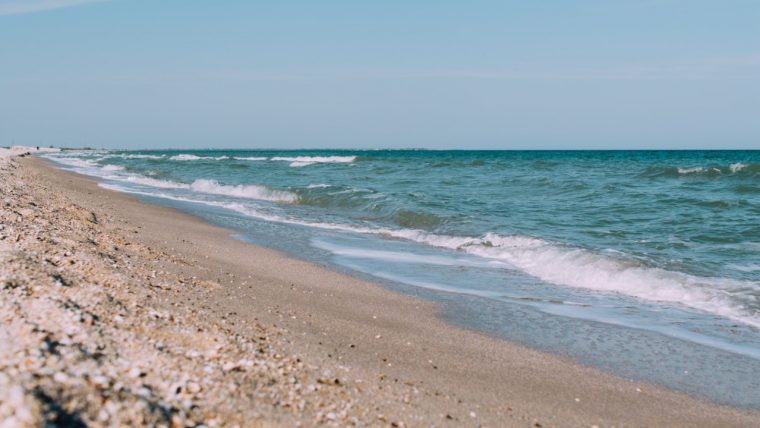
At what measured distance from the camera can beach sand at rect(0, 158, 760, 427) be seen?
3346 mm

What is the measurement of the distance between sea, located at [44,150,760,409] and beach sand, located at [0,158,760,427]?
739 millimetres

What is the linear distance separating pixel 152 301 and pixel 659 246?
32.2 feet

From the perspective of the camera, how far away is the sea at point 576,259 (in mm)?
6430

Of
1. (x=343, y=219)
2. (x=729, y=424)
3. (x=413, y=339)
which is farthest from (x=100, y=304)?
(x=343, y=219)

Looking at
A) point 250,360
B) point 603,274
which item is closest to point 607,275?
point 603,274

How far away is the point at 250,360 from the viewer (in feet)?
13.8

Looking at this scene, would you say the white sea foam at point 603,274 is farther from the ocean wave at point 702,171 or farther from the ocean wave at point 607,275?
the ocean wave at point 702,171

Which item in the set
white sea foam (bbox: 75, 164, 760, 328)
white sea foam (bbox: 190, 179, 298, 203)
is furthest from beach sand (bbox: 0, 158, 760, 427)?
white sea foam (bbox: 190, 179, 298, 203)

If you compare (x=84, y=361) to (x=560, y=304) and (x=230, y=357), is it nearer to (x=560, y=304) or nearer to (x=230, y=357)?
(x=230, y=357)

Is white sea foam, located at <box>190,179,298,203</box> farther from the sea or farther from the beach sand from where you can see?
the beach sand

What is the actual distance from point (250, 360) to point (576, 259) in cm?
791

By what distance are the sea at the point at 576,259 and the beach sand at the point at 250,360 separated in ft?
2.43

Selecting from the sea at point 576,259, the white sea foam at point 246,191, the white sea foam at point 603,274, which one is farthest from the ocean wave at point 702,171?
the white sea foam at point 603,274

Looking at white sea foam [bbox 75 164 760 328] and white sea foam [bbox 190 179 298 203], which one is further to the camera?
white sea foam [bbox 190 179 298 203]
